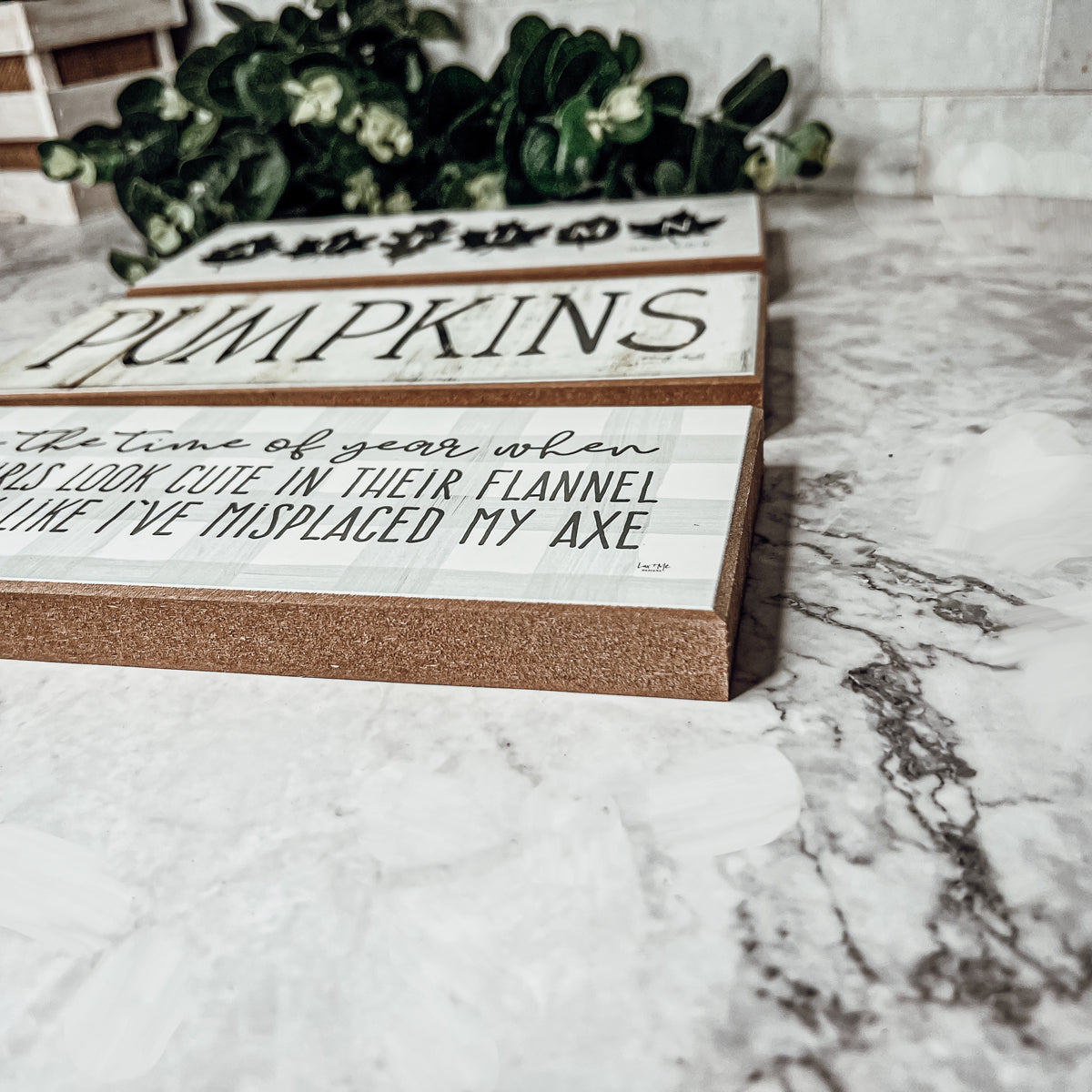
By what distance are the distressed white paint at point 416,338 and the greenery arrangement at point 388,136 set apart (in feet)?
1.05

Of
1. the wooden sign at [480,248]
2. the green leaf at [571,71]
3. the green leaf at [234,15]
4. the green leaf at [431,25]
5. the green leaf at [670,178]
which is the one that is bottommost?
the wooden sign at [480,248]

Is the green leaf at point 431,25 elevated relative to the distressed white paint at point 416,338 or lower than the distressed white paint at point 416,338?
elevated

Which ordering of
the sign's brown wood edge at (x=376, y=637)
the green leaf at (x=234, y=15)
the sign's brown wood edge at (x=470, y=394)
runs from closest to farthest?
1. the sign's brown wood edge at (x=376, y=637)
2. the sign's brown wood edge at (x=470, y=394)
3. the green leaf at (x=234, y=15)

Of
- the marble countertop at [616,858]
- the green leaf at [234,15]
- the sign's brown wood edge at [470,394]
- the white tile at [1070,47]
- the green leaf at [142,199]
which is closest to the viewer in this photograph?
the marble countertop at [616,858]

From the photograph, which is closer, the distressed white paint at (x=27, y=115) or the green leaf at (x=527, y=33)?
the green leaf at (x=527, y=33)

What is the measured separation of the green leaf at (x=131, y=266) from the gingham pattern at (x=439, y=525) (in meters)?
0.57

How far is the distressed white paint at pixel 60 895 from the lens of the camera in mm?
461

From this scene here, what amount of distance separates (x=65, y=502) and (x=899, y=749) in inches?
22.1

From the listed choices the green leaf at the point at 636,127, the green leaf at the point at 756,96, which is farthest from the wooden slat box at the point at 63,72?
the green leaf at the point at 756,96

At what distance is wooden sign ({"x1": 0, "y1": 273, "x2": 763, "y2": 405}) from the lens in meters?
0.82

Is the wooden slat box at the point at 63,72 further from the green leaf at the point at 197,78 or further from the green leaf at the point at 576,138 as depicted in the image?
the green leaf at the point at 576,138

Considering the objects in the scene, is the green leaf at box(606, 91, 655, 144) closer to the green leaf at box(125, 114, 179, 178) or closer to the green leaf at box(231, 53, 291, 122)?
the green leaf at box(231, 53, 291, 122)

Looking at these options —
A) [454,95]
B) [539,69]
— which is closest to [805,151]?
[539,69]

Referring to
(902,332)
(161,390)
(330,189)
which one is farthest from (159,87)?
(902,332)
